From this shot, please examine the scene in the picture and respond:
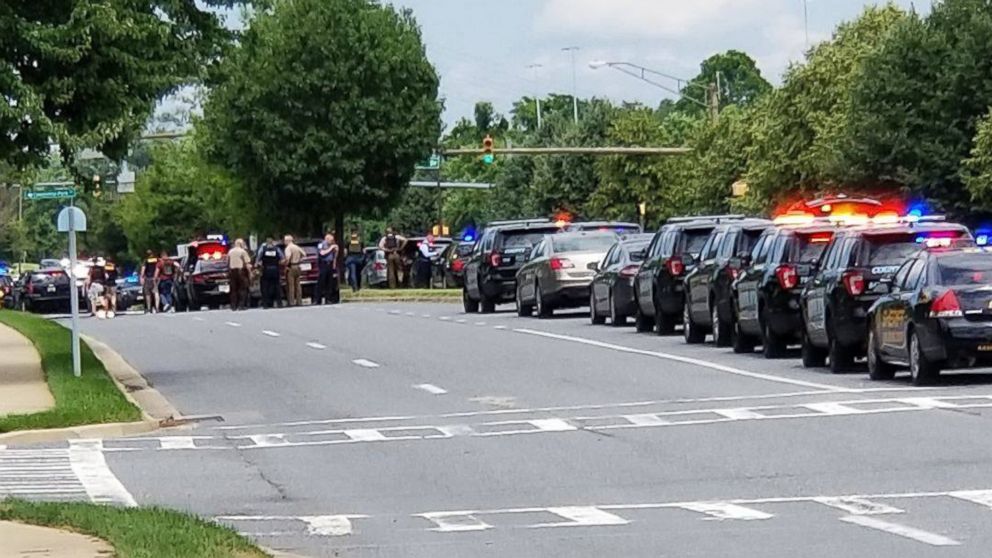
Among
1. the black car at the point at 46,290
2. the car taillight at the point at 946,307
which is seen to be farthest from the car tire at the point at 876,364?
the black car at the point at 46,290

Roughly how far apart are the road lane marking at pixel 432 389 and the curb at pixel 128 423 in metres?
2.91

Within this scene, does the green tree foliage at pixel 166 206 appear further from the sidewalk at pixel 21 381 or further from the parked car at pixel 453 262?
the sidewalk at pixel 21 381

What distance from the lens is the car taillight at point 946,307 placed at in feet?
72.5

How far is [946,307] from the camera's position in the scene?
72.7 ft

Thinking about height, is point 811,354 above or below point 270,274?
below

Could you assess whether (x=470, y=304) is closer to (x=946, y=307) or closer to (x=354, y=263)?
(x=354, y=263)

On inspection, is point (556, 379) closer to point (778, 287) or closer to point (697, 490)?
point (778, 287)

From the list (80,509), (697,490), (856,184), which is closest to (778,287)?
(697,490)

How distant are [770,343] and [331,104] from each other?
4494 centimetres

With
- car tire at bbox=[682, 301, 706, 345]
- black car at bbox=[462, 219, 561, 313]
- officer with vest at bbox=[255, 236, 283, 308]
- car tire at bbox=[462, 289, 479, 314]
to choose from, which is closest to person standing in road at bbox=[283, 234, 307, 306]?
officer with vest at bbox=[255, 236, 283, 308]

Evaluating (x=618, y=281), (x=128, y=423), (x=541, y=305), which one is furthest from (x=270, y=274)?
(x=128, y=423)

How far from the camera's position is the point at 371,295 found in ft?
196

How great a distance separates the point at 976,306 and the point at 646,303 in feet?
42.0

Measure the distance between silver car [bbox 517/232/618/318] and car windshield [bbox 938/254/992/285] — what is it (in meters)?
16.7
